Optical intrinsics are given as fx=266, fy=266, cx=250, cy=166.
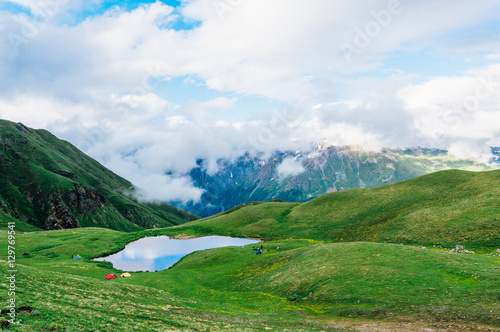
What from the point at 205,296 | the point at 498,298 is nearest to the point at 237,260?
the point at 205,296

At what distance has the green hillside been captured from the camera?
204 feet

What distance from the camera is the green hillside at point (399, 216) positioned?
6212cm

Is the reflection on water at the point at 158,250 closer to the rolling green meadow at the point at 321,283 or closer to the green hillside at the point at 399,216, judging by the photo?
the rolling green meadow at the point at 321,283

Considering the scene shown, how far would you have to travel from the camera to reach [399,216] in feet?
264

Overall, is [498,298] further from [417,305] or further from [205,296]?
[205,296]

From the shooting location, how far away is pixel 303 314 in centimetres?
3347

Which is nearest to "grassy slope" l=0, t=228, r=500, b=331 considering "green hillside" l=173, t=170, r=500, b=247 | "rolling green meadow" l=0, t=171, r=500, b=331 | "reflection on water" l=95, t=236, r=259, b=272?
"rolling green meadow" l=0, t=171, r=500, b=331

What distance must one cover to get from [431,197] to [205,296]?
79.3 m

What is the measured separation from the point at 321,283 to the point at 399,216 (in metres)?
52.9

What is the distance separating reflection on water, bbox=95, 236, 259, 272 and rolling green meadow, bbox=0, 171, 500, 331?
6.65 metres

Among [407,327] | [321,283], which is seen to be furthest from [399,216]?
[407,327]

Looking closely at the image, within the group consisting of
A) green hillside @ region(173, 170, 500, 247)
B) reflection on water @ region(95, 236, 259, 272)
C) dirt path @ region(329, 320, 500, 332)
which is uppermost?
green hillside @ region(173, 170, 500, 247)

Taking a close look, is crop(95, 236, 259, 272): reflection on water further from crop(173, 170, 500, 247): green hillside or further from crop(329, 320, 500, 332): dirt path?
crop(329, 320, 500, 332): dirt path

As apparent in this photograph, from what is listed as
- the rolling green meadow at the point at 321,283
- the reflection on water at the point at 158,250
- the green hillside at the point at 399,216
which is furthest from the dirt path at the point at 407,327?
the reflection on water at the point at 158,250
